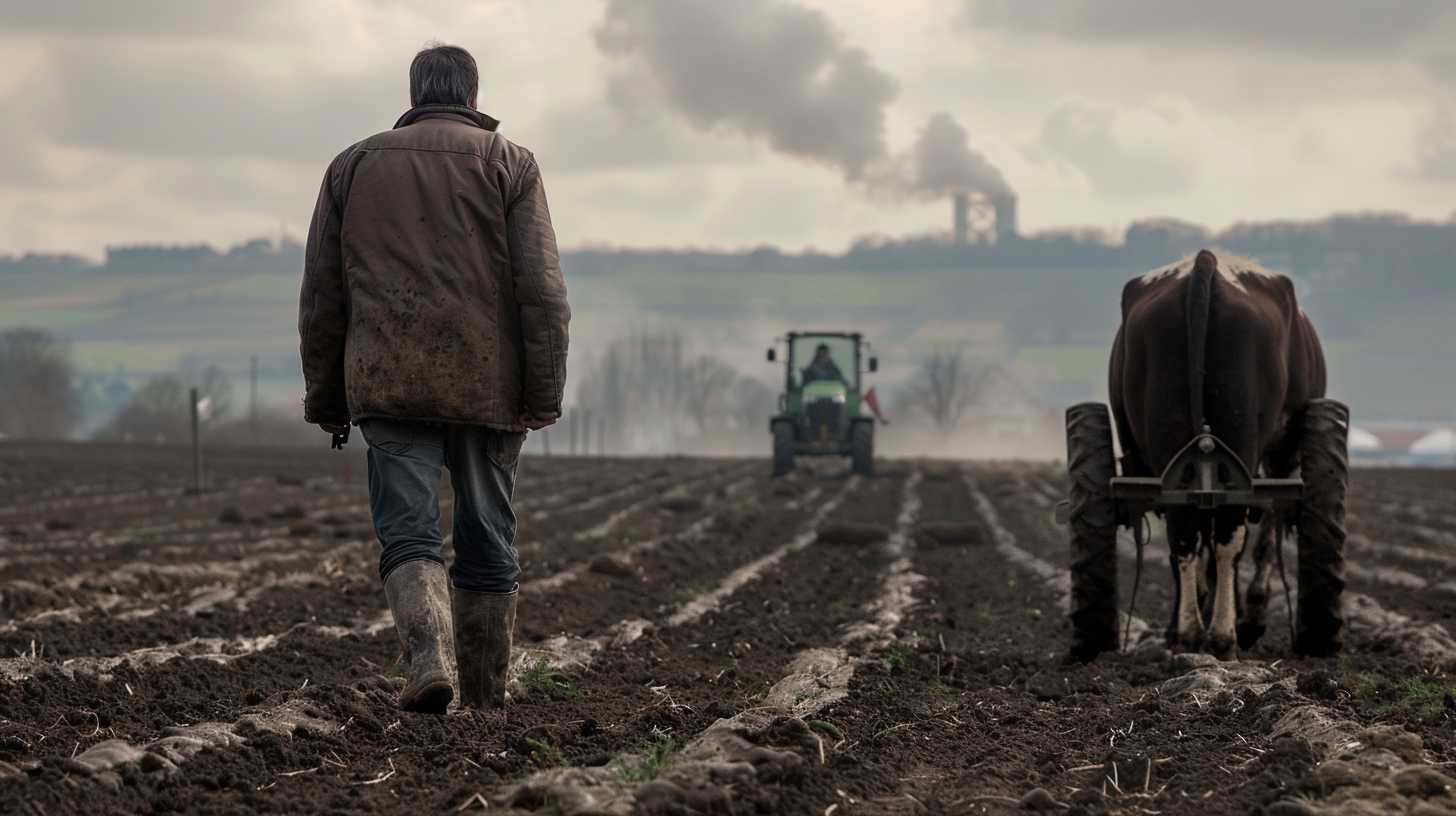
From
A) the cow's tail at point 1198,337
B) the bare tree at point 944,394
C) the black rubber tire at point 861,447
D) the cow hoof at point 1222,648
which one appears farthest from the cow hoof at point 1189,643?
the bare tree at point 944,394

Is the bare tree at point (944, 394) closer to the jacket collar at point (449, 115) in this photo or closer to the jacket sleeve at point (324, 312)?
the jacket collar at point (449, 115)

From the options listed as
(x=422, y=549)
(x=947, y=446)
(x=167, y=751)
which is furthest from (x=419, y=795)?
(x=947, y=446)

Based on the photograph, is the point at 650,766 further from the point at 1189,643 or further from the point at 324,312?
the point at 1189,643

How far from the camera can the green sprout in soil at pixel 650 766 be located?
429 centimetres

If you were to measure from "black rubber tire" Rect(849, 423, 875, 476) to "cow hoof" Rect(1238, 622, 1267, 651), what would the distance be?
24.3m

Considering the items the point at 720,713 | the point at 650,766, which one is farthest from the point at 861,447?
the point at 650,766

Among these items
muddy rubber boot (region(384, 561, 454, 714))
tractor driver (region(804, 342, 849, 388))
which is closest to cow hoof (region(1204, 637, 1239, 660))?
muddy rubber boot (region(384, 561, 454, 714))

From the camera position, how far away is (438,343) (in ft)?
18.5

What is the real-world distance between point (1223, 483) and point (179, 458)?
40072 mm

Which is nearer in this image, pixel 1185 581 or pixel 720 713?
pixel 720 713

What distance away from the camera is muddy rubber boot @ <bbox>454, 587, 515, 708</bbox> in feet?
19.2

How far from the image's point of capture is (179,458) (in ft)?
147

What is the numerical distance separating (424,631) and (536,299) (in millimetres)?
1134

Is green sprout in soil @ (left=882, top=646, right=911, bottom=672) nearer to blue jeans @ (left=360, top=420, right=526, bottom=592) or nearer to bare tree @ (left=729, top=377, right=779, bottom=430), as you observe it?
blue jeans @ (left=360, top=420, right=526, bottom=592)
